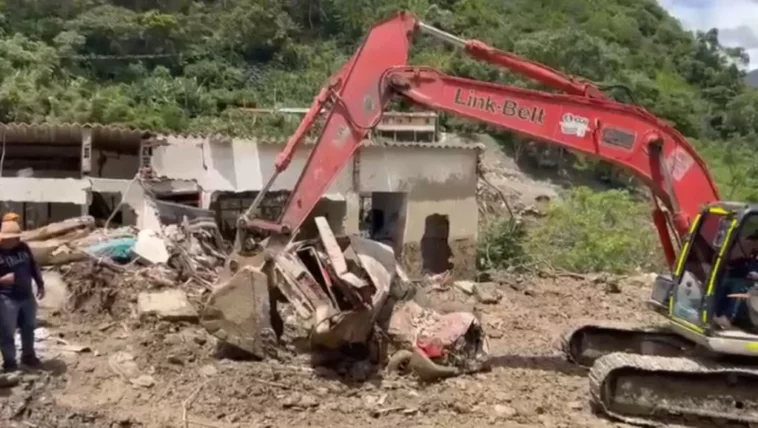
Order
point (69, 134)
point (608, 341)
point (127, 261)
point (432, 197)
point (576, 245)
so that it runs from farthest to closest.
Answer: point (576, 245) < point (432, 197) < point (69, 134) < point (127, 261) < point (608, 341)

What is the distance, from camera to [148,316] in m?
9.08

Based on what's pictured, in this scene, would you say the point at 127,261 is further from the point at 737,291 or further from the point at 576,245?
the point at 576,245

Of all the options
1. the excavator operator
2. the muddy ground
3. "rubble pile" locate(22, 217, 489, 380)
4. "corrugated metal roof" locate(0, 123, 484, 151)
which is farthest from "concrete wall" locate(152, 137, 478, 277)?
the excavator operator

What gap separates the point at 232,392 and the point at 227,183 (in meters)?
7.67

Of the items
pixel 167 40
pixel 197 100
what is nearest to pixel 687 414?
pixel 197 100

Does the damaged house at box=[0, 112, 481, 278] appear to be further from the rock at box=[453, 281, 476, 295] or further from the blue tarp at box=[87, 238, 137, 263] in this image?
the rock at box=[453, 281, 476, 295]

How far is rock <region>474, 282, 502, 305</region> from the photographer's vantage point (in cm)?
1141

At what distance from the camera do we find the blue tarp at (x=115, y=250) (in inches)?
411

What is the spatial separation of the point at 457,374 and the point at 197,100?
26.8 meters

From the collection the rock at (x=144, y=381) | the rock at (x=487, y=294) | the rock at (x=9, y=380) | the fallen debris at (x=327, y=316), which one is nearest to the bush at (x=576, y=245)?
the rock at (x=487, y=294)

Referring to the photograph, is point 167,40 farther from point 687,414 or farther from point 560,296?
point 687,414

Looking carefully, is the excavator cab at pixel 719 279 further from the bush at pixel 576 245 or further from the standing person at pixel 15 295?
the bush at pixel 576 245

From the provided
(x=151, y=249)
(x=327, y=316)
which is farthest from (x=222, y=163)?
(x=327, y=316)

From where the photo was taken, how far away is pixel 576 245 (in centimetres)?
1883
